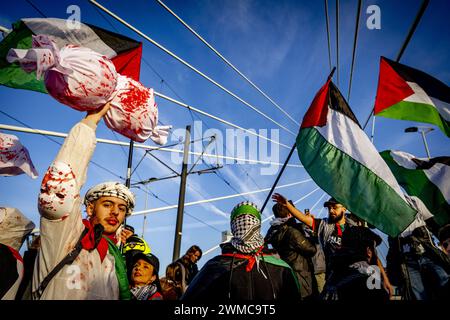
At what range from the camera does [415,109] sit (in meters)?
4.43

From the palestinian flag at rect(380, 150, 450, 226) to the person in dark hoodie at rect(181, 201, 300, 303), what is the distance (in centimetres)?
342

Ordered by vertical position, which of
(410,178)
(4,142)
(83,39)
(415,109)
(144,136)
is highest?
(415,109)

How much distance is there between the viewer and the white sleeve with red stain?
4.18 feet

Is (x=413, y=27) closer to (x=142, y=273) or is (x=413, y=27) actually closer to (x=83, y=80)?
(x=83, y=80)

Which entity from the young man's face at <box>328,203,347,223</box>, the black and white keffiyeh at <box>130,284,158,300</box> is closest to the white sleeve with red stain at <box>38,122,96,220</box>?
the black and white keffiyeh at <box>130,284,158,300</box>

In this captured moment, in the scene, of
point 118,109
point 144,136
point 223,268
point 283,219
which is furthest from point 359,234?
point 118,109

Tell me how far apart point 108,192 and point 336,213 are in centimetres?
316

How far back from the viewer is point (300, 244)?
3.71m

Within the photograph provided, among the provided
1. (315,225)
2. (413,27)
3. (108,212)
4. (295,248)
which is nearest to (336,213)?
(315,225)

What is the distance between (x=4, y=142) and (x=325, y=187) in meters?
3.46

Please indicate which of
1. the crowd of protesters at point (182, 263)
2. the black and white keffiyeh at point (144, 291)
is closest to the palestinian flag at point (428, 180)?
the crowd of protesters at point (182, 263)

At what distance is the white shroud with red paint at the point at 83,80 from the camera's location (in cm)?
143

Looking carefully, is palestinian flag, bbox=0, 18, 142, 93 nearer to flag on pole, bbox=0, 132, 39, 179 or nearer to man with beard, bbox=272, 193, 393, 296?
flag on pole, bbox=0, 132, 39, 179
